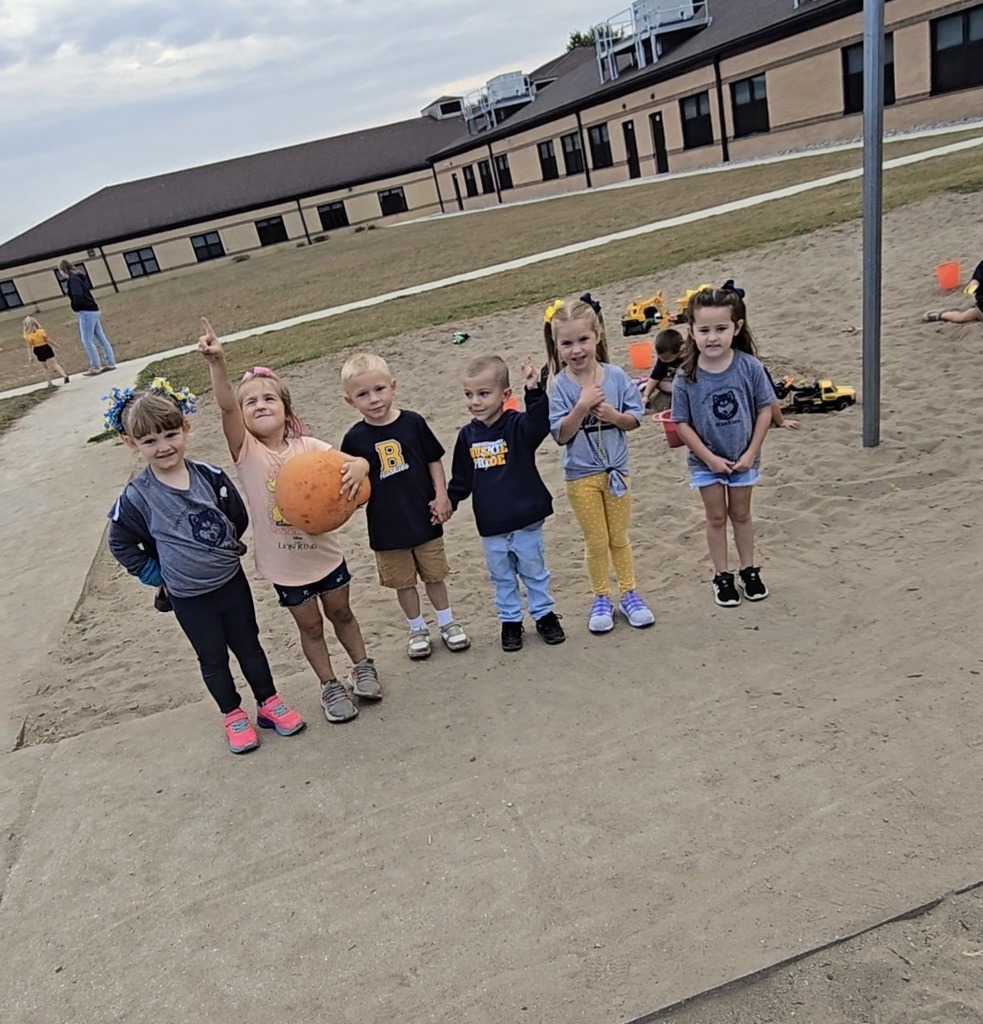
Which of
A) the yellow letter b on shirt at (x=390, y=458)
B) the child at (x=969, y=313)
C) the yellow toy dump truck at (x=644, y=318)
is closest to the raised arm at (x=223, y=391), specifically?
the yellow letter b on shirt at (x=390, y=458)

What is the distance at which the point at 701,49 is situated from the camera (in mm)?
31547

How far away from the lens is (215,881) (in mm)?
3021

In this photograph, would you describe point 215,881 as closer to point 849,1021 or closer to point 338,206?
point 849,1021

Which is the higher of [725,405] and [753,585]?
[725,405]

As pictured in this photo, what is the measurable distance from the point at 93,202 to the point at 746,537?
2593 inches

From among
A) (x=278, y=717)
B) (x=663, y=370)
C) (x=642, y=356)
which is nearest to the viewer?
(x=278, y=717)

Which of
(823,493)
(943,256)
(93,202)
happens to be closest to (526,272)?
(943,256)

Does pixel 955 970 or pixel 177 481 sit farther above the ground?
pixel 177 481

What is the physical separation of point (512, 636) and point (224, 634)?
1418 mm

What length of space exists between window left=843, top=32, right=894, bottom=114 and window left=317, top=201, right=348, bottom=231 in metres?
38.5

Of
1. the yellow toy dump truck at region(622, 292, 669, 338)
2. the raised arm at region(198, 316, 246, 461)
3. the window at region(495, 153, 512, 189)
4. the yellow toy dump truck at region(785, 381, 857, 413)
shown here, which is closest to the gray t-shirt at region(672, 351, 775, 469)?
the raised arm at region(198, 316, 246, 461)

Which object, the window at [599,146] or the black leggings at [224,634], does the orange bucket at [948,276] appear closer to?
the black leggings at [224,634]

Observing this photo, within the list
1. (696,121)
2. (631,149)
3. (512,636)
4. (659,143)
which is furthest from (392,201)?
(512,636)

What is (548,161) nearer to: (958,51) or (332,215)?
(332,215)
